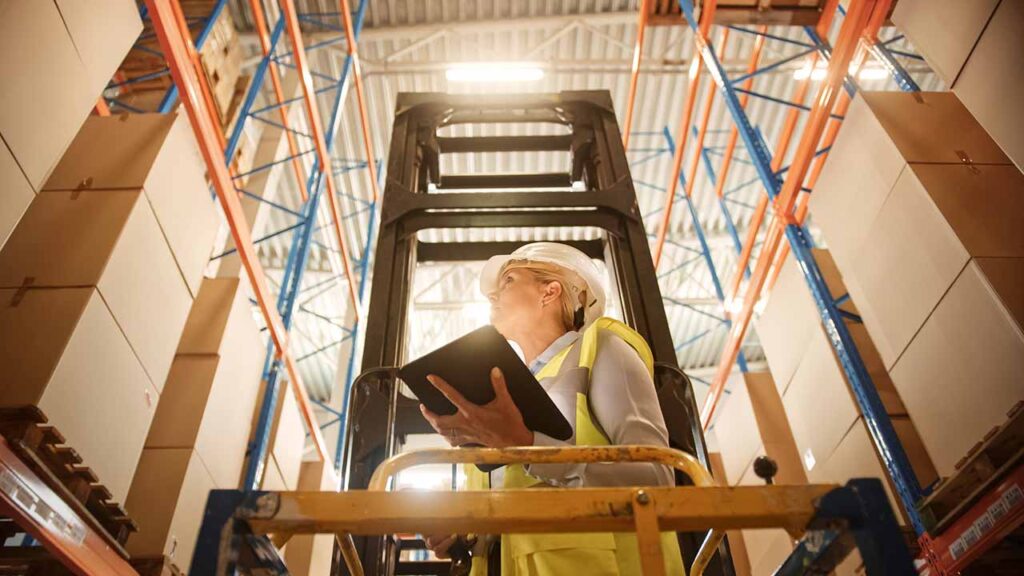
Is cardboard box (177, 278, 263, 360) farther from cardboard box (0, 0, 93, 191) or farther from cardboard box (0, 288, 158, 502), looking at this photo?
cardboard box (0, 0, 93, 191)

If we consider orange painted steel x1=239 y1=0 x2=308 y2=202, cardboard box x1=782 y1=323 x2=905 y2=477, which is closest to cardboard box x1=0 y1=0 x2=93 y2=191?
orange painted steel x1=239 y1=0 x2=308 y2=202

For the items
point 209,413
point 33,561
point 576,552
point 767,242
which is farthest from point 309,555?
point 576,552

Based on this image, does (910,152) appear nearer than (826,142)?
Yes

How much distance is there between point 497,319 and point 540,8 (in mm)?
10319

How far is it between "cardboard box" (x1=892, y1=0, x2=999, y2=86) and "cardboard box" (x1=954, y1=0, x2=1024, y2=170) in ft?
0.21

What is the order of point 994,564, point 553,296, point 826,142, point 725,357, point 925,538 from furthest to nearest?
point 725,357
point 826,142
point 925,538
point 994,564
point 553,296

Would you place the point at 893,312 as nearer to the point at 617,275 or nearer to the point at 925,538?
the point at 925,538

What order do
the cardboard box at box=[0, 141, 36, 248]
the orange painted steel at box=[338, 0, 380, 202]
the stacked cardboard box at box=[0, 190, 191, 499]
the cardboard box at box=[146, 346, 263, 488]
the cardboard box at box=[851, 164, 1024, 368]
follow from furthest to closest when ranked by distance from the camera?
the orange painted steel at box=[338, 0, 380, 202], the cardboard box at box=[146, 346, 263, 488], the cardboard box at box=[851, 164, 1024, 368], the stacked cardboard box at box=[0, 190, 191, 499], the cardboard box at box=[0, 141, 36, 248]

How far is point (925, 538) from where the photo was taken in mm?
4129

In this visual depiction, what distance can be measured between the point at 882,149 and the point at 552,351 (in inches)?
139

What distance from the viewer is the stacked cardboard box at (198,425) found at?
177 inches

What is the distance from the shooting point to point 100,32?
12.5 ft

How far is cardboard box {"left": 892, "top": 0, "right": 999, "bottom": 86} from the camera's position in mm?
3748

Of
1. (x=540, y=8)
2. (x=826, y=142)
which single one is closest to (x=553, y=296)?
(x=826, y=142)
